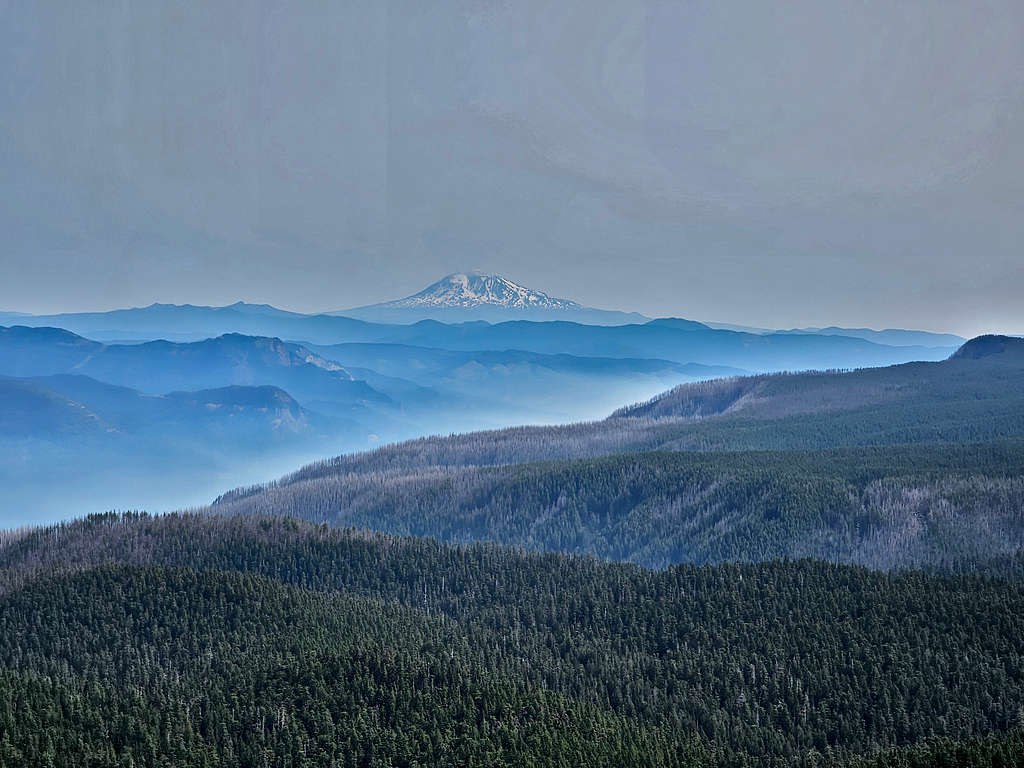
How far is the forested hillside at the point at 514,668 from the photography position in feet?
159

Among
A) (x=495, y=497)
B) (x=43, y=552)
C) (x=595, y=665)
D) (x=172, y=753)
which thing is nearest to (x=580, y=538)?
(x=495, y=497)

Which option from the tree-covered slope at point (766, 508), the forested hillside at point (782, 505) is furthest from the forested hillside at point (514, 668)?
the forested hillside at point (782, 505)

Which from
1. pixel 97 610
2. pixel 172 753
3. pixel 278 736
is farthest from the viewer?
pixel 97 610

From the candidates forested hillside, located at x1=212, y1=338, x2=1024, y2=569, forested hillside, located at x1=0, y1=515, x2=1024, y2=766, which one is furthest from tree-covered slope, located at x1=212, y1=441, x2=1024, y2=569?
forested hillside, located at x1=0, y1=515, x2=1024, y2=766

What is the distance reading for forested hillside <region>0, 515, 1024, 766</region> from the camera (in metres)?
48.3

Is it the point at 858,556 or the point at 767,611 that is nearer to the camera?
the point at 767,611

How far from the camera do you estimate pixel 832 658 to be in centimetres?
6556

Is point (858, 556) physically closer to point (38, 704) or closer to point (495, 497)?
point (495, 497)

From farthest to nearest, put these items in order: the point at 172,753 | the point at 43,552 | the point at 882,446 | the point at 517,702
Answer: the point at 882,446 → the point at 43,552 → the point at 517,702 → the point at 172,753

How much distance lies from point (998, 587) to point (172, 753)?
65204 millimetres

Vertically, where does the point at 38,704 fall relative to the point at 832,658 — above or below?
above

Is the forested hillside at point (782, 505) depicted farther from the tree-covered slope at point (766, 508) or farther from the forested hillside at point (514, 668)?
the forested hillside at point (514, 668)

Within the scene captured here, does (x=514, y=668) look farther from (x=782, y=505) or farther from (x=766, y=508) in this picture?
(x=766, y=508)

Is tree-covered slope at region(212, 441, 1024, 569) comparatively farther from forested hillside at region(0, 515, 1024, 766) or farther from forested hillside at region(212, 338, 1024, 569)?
forested hillside at region(0, 515, 1024, 766)
